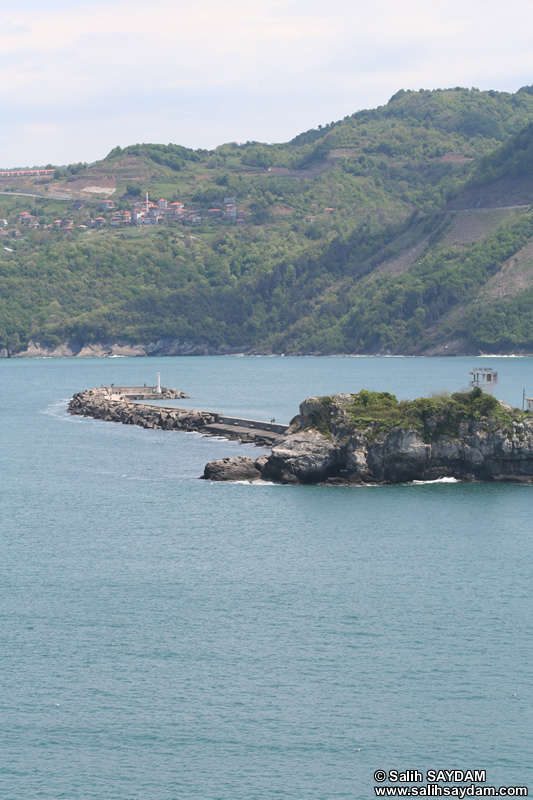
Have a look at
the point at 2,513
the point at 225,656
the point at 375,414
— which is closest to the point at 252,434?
the point at 375,414

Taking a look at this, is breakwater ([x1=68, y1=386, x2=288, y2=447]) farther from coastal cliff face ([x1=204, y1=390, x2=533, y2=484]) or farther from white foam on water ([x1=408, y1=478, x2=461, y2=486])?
white foam on water ([x1=408, y1=478, x2=461, y2=486])

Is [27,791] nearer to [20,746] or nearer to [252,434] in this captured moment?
[20,746]

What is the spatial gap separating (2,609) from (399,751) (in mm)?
17530

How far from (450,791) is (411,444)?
126 feet

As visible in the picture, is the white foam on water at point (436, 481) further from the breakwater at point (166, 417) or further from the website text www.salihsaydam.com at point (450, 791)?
the website text www.salihsaydam.com at point (450, 791)

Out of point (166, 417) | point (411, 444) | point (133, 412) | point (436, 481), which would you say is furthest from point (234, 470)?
point (133, 412)

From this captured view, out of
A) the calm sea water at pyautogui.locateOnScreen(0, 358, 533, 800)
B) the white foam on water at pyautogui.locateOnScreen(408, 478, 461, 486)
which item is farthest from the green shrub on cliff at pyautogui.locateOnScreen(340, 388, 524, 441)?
the calm sea water at pyautogui.locateOnScreen(0, 358, 533, 800)

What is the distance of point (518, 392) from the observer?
433 feet

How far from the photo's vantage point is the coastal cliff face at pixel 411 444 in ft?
213

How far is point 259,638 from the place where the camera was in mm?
37438

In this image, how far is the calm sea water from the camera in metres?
28.8

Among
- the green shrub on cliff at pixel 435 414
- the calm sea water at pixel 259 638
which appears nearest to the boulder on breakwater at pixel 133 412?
the calm sea water at pixel 259 638

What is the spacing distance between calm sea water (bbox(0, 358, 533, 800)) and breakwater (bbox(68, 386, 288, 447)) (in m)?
21.7

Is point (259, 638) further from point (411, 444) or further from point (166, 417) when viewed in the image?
point (166, 417)
